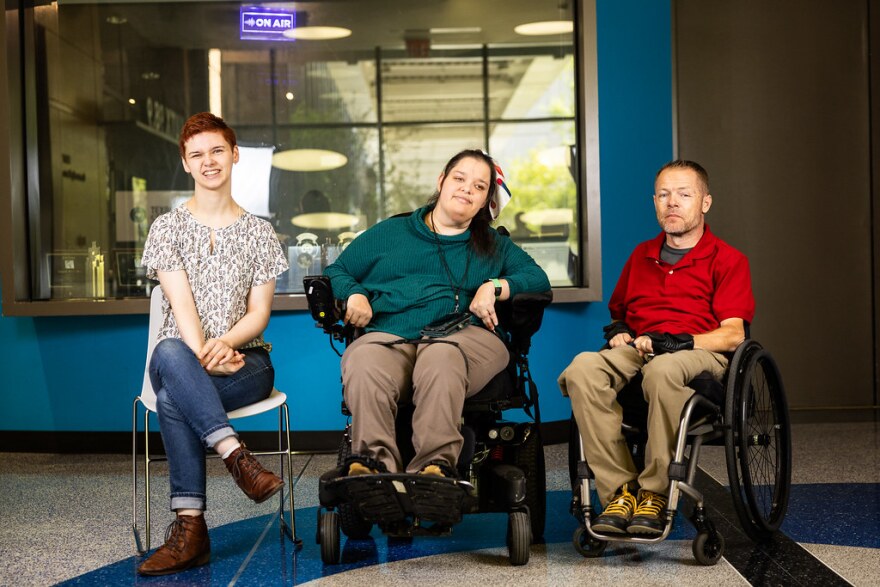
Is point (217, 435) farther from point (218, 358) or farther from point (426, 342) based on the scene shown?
point (426, 342)

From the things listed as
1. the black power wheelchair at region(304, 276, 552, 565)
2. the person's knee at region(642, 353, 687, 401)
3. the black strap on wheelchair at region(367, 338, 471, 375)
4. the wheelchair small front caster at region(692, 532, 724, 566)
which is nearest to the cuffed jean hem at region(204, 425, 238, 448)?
the black power wheelchair at region(304, 276, 552, 565)

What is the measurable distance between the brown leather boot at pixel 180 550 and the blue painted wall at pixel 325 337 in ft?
6.53

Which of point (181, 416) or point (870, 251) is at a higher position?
point (870, 251)

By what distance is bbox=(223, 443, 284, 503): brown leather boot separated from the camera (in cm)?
249

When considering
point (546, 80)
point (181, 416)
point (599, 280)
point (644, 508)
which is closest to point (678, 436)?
point (644, 508)

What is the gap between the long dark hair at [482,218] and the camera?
291 centimetres

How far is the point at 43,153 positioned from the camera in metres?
4.78

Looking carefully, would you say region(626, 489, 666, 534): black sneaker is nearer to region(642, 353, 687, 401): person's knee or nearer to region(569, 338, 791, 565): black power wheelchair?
region(569, 338, 791, 565): black power wheelchair

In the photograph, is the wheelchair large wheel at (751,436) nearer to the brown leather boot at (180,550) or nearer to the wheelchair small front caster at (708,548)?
the wheelchair small front caster at (708,548)

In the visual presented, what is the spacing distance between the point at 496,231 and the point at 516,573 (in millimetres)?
1063

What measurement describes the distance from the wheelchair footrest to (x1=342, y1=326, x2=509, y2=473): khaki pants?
0.09 meters

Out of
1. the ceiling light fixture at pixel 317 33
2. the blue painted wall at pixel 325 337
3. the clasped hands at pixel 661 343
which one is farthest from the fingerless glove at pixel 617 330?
the ceiling light fixture at pixel 317 33

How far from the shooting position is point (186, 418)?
258 centimetres

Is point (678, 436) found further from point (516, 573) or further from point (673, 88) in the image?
point (673, 88)
